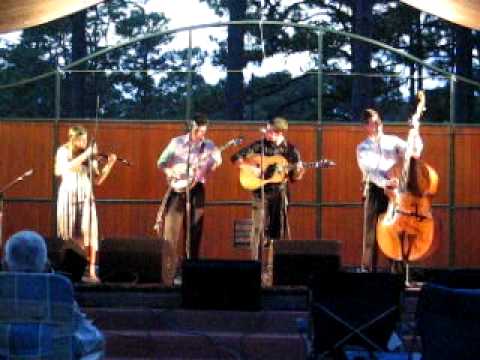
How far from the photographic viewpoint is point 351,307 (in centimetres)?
746

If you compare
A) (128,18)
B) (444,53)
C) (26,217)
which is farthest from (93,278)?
(128,18)

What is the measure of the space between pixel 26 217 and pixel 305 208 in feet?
12.4

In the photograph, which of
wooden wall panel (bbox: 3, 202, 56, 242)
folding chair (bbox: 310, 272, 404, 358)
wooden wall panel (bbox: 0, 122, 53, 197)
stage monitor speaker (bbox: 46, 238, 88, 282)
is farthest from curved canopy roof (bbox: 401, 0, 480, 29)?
wooden wall panel (bbox: 3, 202, 56, 242)

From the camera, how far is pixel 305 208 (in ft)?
46.4

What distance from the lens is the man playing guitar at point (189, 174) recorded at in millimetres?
11875

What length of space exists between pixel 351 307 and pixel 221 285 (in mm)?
1920

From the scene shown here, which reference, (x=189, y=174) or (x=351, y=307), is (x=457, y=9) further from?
(x=351, y=307)

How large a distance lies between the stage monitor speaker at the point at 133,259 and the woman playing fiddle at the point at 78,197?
163 cm

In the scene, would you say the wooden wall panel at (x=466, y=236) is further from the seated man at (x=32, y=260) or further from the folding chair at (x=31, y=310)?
the folding chair at (x=31, y=310)

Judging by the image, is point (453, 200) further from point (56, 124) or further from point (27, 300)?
point (27, 300)

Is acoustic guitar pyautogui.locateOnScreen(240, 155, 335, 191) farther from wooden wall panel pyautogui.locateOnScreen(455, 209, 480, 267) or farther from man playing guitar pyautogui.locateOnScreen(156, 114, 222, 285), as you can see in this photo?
wooden wall panel pyautogui.locateOnScreen(455, 209, 480, 267)

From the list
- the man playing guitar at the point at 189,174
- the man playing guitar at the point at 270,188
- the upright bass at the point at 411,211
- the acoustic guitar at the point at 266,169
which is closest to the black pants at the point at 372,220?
the upright bass at the point at 411,211

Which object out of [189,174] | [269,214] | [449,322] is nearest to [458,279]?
[449,322]

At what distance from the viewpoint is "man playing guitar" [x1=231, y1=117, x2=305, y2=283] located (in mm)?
11938
